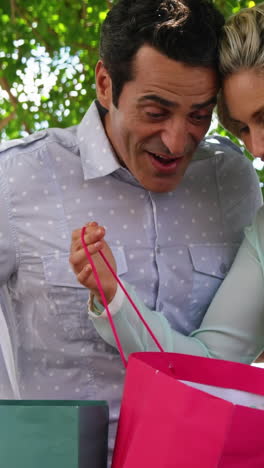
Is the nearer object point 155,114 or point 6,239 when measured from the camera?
point 155,114

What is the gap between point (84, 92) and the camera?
14.6 ft

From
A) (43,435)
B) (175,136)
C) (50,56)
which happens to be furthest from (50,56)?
(43,435)

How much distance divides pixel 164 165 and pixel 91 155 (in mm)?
249

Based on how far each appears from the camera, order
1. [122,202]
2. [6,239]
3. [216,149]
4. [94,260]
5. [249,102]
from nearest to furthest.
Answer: [94,260]
[249,102]
[6,239]
[122,202]
[216,149]

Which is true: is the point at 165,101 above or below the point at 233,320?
above

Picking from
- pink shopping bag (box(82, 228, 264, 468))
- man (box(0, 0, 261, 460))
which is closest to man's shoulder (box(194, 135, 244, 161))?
man (box(0, 0, 261, 460))

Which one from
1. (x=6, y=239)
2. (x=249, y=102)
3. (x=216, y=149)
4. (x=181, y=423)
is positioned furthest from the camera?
(x=216, y=149)

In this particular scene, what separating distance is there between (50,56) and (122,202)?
208cm

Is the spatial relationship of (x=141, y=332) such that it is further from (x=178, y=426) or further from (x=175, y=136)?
(x=178, y=426)

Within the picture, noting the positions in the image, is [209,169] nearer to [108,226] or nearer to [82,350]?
[108,226]

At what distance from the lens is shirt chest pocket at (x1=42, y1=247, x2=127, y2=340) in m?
2.32

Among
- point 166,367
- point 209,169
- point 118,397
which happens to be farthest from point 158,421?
point 209,169

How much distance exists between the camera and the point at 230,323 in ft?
7.36

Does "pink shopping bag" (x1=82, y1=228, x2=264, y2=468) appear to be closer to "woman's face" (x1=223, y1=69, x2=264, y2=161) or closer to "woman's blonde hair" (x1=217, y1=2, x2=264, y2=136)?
"woman's face" (x1=223, y1=69, x2=264, y2=161)
